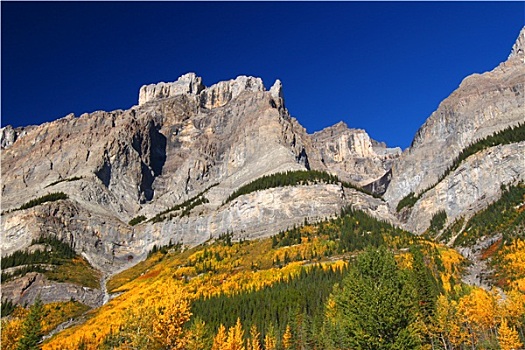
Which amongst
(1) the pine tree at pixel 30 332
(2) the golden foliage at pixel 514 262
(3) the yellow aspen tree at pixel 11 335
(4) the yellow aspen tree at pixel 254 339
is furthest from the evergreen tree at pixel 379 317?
(2) the golden foliage at pixel 514 262

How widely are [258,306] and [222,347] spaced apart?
96.8ft

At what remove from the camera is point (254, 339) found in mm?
83188

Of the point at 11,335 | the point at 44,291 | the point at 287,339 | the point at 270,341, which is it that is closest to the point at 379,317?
the point at 11,335

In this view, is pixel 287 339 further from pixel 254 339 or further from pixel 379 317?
pixel 379 317

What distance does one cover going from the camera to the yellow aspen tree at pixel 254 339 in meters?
82.0

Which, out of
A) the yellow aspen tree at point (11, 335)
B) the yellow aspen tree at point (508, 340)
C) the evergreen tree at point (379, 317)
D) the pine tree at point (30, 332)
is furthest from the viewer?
the yellow aspen tree at point (508, 340)

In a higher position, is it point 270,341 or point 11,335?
point 11,335

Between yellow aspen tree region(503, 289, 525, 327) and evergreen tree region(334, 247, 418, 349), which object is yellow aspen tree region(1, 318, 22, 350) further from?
yellow aspen tree region(503, 289, 525, 327)

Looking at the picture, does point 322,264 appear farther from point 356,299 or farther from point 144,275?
point 356,299

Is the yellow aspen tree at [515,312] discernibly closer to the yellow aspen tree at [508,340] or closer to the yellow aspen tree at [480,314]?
the yellow aspen tree at [480,314]

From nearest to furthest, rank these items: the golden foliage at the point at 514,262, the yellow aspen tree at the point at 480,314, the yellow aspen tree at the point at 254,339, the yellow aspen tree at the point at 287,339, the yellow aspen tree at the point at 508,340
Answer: the yellow aspen tree at the point at 508,340 < the yellow aspen tree at the point at 287,339 < the yellow aspen tree at the point at 480,314 < the yellow aspen tree at the point at 254,339 < the golden foliage at the point at 514,262

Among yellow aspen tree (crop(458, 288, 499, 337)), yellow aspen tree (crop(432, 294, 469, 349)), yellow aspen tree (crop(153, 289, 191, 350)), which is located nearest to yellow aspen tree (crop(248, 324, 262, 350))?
yellow aspen tree (crop(432, 294, 469, 349))

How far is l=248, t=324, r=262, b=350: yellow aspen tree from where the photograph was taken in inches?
3228

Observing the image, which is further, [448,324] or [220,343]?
[220,343]
